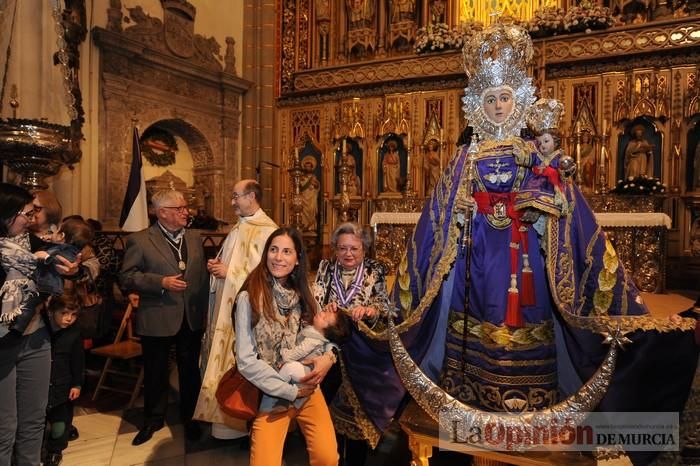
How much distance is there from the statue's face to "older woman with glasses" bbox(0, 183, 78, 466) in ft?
8.56

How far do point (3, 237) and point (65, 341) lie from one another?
1.02 metres

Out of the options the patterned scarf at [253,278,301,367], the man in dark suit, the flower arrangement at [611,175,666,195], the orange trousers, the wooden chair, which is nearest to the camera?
the orange trousers

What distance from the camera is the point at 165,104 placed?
33.2 feet

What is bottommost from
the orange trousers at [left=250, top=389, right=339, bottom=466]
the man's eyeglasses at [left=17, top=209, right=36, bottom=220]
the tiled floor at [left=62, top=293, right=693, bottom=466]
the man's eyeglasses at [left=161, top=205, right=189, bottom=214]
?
the tiled floor at [left=62, top=293, right=693, bottom=466]

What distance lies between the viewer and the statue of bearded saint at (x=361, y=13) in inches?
459

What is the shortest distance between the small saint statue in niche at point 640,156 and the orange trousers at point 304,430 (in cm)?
856

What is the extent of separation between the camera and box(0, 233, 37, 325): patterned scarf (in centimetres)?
242

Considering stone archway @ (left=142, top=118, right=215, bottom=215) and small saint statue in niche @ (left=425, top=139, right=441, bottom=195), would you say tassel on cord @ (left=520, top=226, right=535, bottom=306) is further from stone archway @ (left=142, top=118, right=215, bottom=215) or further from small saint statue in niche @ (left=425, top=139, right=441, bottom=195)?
stone archway @ (left=142, top=118, right=215, bottom=215)

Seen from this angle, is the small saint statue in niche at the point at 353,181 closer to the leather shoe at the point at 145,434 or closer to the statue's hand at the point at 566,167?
the leather shoe at the point at 145,434

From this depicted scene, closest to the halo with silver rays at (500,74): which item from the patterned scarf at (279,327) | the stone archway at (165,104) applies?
the patterned scarf at (279,327)

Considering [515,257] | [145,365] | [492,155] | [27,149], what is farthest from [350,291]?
[27,149]

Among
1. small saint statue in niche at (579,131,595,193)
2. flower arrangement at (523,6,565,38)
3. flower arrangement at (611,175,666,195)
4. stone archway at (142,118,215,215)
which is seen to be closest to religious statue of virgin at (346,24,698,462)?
flower arrangement at (611,175,666,195)

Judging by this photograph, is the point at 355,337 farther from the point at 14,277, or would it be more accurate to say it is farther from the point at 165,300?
the point at 14,277

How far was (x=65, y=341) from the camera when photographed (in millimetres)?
3242
